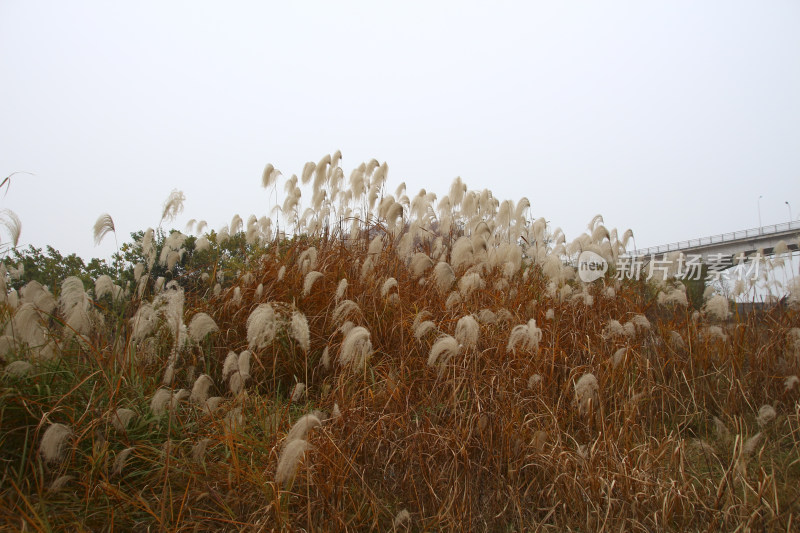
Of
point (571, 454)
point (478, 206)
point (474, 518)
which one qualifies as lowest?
point (474, 518)

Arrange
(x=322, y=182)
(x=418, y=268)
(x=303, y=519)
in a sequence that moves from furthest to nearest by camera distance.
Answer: (x=322, y=182) < (x=418, y=268) < (x=303, y=519)

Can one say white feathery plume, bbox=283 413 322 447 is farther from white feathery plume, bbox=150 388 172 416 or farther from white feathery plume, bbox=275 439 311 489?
white feathery plume, bbox=150 388 172 416

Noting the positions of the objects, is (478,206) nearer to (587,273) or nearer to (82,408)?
(587,273)

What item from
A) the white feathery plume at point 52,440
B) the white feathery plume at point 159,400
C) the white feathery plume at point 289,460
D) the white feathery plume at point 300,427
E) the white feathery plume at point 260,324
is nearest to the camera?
the white feathery plume at point 289,460

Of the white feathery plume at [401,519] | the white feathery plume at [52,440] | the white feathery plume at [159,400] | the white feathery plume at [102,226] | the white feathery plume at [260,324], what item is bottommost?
Result: the white feathery plume at [401,519]

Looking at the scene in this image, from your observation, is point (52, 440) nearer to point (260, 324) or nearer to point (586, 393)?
point (260, 324)

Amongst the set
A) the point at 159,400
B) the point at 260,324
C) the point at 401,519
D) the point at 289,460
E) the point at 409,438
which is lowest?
the point at 401,519

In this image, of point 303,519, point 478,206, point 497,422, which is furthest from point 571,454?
point 478,206

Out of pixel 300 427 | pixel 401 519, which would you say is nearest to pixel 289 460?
pixel 300 427

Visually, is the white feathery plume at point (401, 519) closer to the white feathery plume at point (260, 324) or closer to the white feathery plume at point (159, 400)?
the white feathery plume at point (260, 324)

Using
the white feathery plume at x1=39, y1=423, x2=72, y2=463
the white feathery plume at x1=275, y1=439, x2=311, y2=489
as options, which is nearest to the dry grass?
the white feathery plume at x1=275, y1=439, x2=311, y2=489

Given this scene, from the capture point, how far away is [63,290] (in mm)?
2635

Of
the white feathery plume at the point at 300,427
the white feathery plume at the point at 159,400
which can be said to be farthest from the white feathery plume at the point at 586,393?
the white feathery plume at the point at 159,400

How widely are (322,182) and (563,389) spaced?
3.19m
